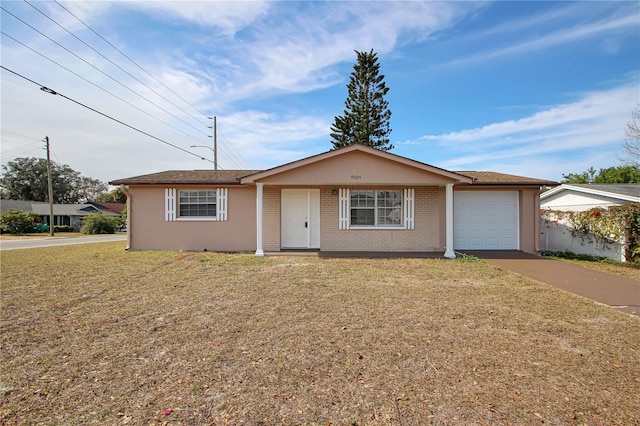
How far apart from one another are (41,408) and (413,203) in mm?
11348

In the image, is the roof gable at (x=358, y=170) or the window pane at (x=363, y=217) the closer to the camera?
the roof gable at (x=358, y=170)

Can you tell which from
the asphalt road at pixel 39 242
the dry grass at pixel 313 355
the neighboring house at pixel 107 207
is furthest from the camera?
the neighboring house at pixel 107 207

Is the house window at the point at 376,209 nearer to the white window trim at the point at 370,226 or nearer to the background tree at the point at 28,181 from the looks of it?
the white window trim at the point at 370,226

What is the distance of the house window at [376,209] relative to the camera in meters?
12.5

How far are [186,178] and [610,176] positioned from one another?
42.9m

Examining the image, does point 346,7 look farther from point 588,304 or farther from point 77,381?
point 77,381

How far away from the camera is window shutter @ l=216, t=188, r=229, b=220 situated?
42.1ft

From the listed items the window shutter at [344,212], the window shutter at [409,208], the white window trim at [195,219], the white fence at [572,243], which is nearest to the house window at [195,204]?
the white window trim at [195,219]

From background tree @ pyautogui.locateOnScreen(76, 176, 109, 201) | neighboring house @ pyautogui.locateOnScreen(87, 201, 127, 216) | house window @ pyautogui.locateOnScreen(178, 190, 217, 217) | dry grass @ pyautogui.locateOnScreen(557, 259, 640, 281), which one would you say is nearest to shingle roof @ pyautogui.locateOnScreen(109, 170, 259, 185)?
house window @ pyautogui.locateOnScreen(178, 190, 217, 217)

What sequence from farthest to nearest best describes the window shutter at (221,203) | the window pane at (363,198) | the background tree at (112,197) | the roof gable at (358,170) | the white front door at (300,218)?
1. the background tree at (112,197)
2. the window shutter at (221,203)
3. the white front door at (300,218)
4. the window pane at (363,198)
5. the roof gable at (358,170)

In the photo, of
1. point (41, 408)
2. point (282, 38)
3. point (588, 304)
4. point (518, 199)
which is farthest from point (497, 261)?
point (41, 408)

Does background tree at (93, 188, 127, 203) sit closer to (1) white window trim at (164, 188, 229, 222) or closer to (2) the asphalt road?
(2) the asphalt road

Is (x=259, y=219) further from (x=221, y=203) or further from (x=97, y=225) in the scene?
(x=97, y=225)

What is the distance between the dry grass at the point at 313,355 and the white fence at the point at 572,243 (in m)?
6.82
